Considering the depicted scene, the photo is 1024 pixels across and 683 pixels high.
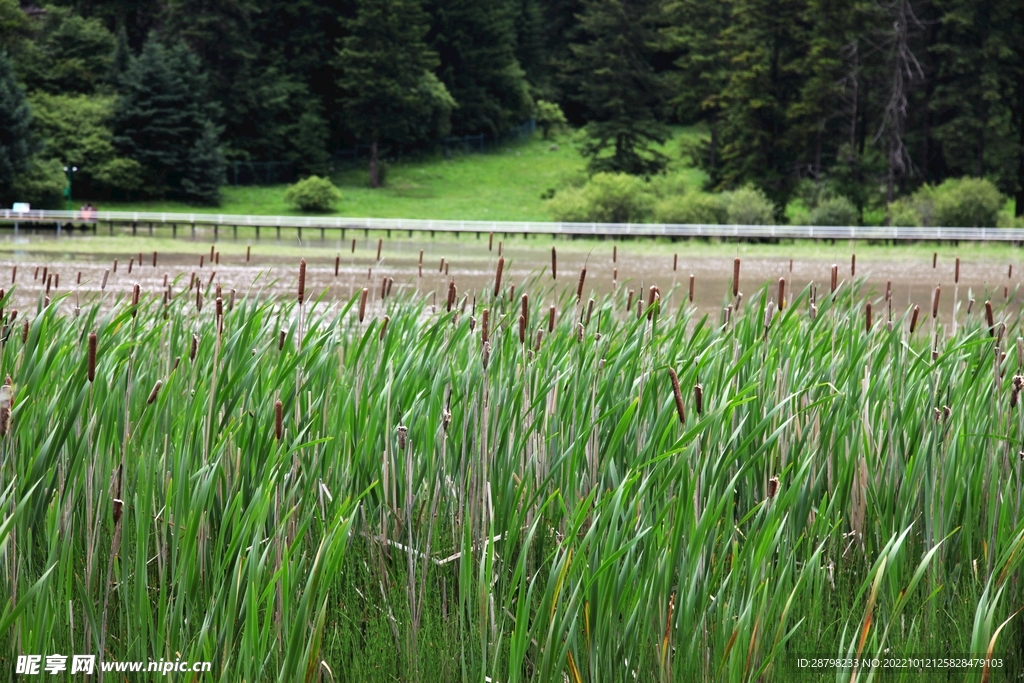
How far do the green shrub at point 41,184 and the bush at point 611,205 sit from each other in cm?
1683

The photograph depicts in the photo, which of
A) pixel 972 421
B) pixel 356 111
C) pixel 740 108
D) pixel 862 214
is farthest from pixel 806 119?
pixel 972 421

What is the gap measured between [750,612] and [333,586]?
1232 mm

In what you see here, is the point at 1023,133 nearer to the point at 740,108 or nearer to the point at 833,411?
the point at 740,108

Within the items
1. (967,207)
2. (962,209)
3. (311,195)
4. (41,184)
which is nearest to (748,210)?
(962,209)

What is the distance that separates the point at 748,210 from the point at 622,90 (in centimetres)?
1952

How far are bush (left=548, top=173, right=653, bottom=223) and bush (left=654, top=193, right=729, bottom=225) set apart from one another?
37.1 inches

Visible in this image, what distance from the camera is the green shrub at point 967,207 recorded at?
34250 millimetres

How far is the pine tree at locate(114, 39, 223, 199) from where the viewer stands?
138 ft
